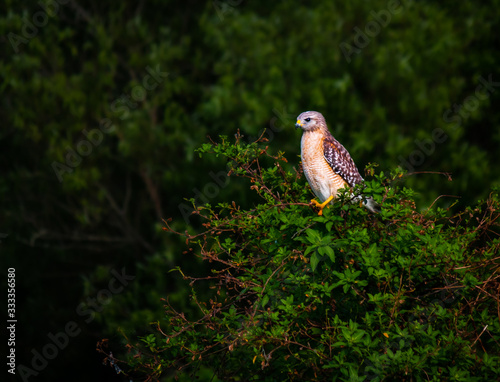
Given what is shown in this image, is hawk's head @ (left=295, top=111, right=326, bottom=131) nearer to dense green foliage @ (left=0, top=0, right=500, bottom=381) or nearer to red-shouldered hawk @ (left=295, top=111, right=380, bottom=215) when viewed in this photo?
red-shouldered hawk @ (left=295, top=111, right=380, bottom=215)

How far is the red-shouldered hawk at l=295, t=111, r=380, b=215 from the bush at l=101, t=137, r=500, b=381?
3.63 ft

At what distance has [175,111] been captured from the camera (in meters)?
14.9

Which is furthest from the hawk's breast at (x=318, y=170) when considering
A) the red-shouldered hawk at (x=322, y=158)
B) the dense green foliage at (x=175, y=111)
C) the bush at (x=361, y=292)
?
the dense green foliage at (x=175, y=111)

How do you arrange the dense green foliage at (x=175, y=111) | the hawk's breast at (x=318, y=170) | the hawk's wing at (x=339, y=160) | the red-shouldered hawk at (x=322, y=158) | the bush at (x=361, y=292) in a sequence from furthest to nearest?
the dense green foliage at (x=175, y=111) < the hawk's wing at (x=339, y=160) < the red-shouldered hawk at (x=322, y=158) < the hawk's breast at (x=318, y=170) < the bush at (x=361, y=292)

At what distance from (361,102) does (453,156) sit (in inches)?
83.3

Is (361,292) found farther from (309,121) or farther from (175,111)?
(175,111)

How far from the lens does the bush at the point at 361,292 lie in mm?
4508

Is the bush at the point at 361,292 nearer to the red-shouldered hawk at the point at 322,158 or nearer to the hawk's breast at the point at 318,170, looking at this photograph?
the hawk's breast at the point at 318,170

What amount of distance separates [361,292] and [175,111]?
1068 centimetres

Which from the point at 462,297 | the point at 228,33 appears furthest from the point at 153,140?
the point at 462,297

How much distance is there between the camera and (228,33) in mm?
13555

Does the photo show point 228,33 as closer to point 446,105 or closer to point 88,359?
point 446,105

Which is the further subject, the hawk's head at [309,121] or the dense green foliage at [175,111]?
the dense green foliage at [175,111]

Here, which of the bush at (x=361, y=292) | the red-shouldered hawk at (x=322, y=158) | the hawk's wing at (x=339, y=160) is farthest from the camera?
the hawk's wing at (x=339, y=160)
